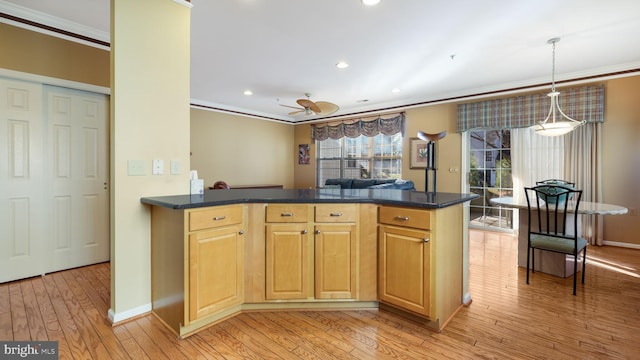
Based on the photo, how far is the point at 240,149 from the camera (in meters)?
7.20

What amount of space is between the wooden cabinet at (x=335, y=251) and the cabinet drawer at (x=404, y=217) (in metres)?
0.21

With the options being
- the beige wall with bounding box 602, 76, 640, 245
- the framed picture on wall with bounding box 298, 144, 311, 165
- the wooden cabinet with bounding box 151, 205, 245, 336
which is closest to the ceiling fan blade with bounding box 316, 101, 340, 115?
the wooden cabinet with bounding box 151, 205, 245, 336

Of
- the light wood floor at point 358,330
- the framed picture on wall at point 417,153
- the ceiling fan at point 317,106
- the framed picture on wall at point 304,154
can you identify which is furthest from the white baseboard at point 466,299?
the framed picture on wall at point 304,154

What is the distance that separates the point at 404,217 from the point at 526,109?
13.5 feet

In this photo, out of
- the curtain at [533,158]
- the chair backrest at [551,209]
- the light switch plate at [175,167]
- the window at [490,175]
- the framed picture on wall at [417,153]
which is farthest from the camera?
the framed picture on wall at [417,153]

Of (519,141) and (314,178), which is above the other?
(519,141)

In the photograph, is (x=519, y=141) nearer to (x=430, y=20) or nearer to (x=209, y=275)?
(x=430, y=20)

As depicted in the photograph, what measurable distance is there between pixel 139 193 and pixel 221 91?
12.9 ft

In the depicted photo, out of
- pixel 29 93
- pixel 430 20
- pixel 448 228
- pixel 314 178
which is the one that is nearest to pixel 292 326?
pixel 448 228

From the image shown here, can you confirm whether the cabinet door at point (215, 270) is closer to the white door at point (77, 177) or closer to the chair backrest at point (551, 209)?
the white door at point (77, 177)

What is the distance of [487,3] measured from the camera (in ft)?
8.57

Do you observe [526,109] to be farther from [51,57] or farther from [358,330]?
[51,57]

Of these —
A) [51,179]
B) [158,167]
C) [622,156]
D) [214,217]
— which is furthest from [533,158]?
[51,179]

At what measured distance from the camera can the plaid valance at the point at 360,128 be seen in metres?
6.43
